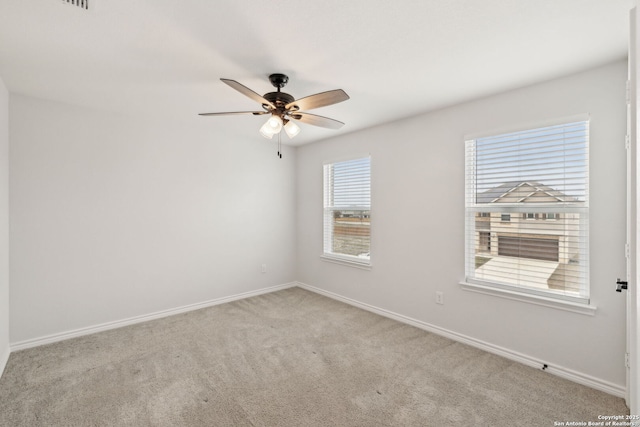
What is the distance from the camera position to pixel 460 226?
2971 millimetres

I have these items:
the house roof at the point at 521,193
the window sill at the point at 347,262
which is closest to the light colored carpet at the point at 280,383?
the window sill at the point at 347,262

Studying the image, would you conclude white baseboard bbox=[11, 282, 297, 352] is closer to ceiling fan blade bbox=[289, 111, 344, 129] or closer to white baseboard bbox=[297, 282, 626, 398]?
white baseboard bbox=[297, 282, 626, 398]

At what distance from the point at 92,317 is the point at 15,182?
5.01 ft

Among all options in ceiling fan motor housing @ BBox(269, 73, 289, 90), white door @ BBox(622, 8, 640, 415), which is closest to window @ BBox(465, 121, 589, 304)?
white door @ BBox(622, 8, 640, 415)

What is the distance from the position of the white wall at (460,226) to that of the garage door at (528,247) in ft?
0.87

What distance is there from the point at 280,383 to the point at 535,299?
7.26 feet

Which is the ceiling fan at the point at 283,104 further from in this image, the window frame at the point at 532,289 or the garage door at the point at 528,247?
the garage door at the point at 528,247

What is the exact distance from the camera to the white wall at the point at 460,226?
2.14m

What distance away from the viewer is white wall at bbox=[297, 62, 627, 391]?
2139mm

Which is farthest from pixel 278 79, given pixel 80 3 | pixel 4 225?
pixel 4 225

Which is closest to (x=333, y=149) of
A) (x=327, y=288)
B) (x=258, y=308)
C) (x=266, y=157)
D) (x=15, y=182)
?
(x=266, y=157)

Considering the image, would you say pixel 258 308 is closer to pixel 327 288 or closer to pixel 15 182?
pixel 327 288

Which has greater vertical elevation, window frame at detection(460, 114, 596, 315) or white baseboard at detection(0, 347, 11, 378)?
window frame at detection(460, 114, 596, 315)

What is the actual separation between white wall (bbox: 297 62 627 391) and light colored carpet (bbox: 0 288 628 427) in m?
0.27
